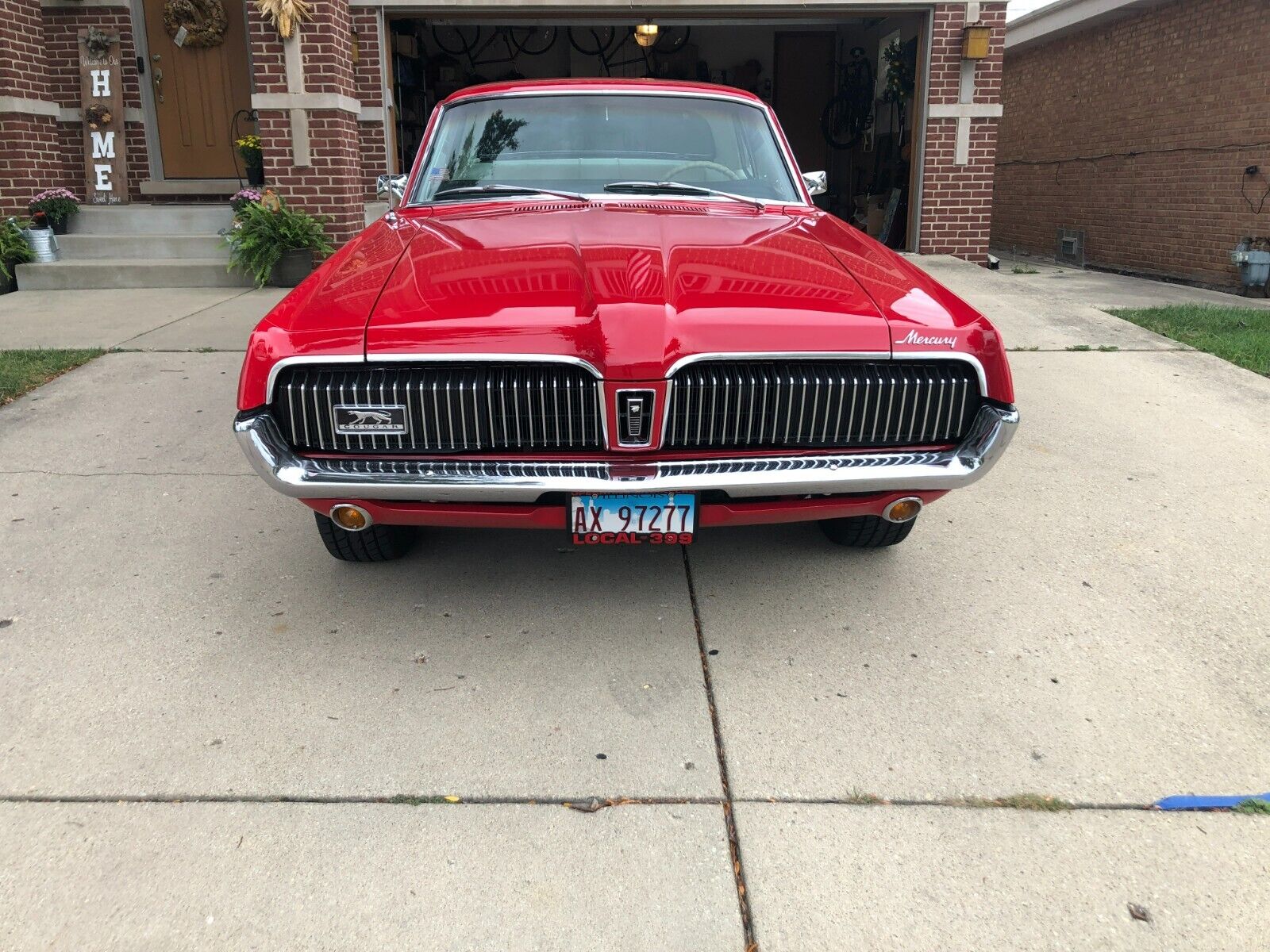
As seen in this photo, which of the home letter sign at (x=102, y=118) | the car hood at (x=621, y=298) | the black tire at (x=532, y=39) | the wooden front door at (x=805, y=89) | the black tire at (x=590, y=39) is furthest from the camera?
the wooden front door at (x=805, y=89)

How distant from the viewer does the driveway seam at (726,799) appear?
1.96m

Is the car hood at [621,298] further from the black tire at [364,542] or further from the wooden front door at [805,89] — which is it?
the wooden front door at [805,89]

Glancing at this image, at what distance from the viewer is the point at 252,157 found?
9.49 m

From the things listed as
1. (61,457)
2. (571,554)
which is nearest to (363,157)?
(61,457)

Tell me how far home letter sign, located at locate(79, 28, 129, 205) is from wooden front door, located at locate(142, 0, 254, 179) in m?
0.49

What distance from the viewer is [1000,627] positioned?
10.1ft

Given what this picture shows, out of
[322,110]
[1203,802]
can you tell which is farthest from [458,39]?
[1203,802]

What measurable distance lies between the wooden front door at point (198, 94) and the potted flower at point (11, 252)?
2.13 meters

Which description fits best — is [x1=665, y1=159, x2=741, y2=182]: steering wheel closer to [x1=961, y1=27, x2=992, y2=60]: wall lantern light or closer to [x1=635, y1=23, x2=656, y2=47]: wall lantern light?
[x1=961, y1=27, x2=992, y2=60]: wall lantern light

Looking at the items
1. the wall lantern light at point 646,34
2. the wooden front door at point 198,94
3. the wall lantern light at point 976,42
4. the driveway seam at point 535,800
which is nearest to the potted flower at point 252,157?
the wooden front door at point 198,94

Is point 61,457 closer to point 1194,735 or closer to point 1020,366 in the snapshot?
point 1194,735

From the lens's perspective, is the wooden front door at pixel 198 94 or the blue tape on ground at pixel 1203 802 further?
the wooden front door at pixel 198 94

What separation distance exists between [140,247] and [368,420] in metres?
7.99

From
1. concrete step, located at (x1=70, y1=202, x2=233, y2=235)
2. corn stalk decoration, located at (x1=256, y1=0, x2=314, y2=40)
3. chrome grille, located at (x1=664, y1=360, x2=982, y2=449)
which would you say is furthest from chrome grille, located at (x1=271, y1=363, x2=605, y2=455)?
concrete step, located at (x1=70, y1=202, x2=233, y2=235)
